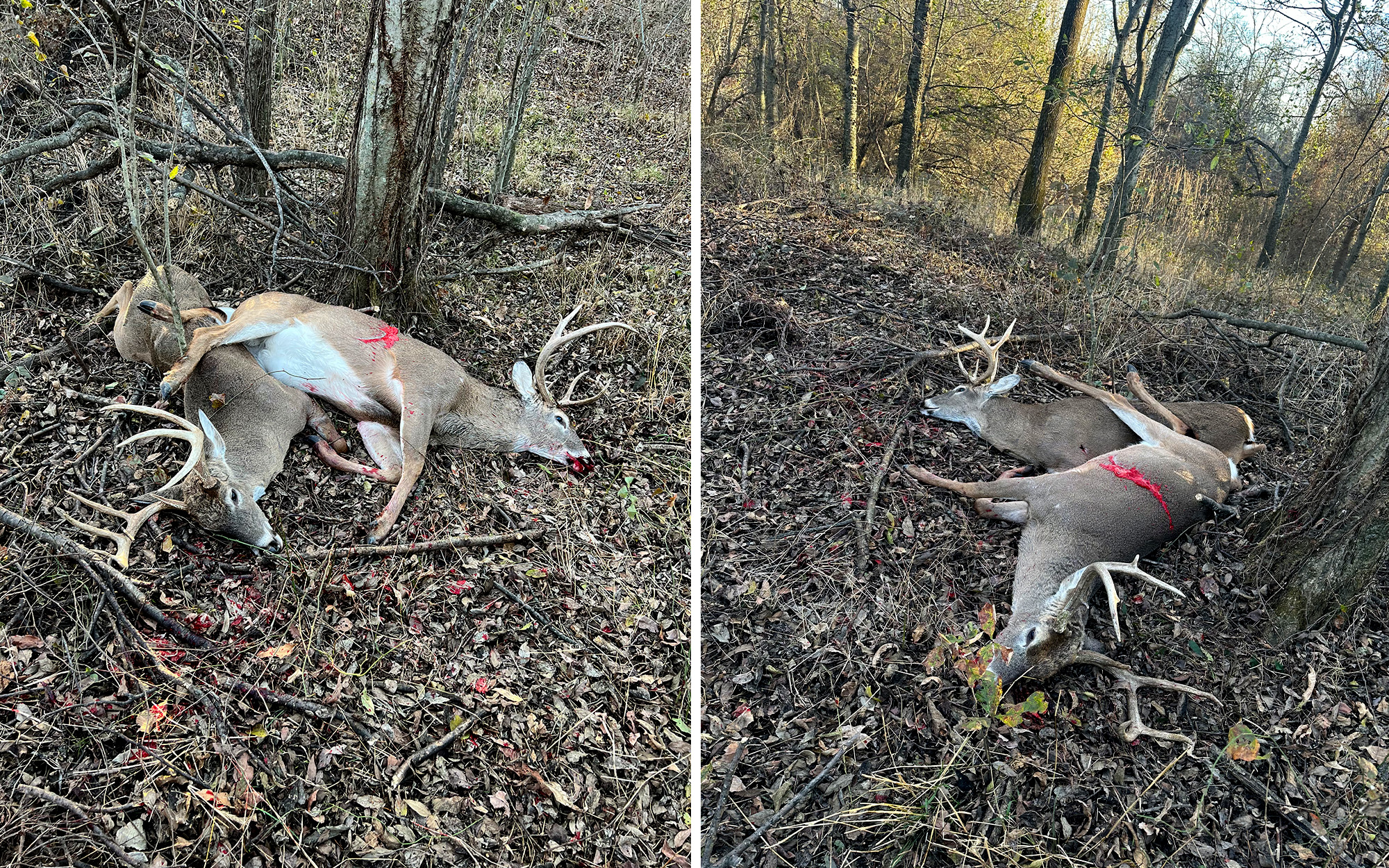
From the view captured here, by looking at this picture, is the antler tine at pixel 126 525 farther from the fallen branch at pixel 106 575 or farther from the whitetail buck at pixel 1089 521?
the whitetail buck at pixel 1089 521

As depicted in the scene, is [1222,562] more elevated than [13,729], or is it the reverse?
[1222,562]

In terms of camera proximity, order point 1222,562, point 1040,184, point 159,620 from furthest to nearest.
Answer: point 1040,184 → point 1222,562 → point 159,620

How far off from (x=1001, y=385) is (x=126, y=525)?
4737mm

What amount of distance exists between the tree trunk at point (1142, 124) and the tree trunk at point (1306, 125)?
3.93 feet

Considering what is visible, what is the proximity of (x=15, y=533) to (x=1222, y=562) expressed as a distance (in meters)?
5.54

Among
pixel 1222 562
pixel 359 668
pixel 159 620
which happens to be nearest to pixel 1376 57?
pixel 1222 562

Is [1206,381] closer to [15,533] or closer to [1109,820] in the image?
[1109,820]

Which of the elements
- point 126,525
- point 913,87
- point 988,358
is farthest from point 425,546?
point 913,87

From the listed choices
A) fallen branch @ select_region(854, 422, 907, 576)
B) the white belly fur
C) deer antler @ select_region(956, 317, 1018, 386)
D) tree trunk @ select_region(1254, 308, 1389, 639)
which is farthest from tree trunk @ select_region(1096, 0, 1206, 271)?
the white belly fur

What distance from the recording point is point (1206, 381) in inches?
231

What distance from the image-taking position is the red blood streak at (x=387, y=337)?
14.4 feet

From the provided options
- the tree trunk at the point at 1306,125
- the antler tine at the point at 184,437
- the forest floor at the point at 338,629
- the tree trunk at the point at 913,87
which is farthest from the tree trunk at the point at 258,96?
the tree trunk at the point at 1306,125

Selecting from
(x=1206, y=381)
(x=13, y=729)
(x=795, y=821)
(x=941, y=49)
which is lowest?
(x=795, y=821)

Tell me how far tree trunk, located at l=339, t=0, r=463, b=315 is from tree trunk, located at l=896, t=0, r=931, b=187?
6.61m
